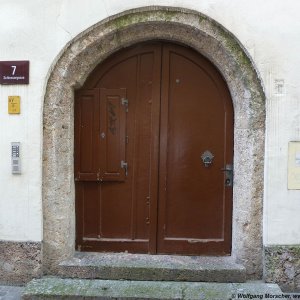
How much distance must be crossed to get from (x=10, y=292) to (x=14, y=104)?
1.85 meters

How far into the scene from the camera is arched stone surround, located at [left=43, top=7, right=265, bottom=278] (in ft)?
13.1

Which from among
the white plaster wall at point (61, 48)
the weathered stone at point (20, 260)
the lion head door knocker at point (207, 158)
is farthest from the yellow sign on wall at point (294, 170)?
the weathered stone at point (20, 260)

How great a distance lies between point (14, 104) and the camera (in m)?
4.10

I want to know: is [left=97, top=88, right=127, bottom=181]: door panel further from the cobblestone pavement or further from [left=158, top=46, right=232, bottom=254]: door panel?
the cobblestone pavement

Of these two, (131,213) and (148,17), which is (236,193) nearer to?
(131,213)

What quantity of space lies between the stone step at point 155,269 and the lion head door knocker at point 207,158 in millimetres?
996

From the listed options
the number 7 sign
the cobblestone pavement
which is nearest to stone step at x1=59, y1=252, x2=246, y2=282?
the cobblestone pavement

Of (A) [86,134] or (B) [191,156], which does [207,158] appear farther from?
(A) [86,134]

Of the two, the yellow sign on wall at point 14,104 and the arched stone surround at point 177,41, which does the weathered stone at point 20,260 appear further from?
the yellow sign on wall at point 14,104

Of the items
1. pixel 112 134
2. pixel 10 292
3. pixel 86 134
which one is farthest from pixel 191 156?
pixel 10 292

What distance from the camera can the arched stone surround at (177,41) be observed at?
400 cm

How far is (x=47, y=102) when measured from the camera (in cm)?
413

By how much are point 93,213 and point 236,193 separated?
152cm

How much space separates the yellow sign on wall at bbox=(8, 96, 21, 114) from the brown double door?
1.98 ft
